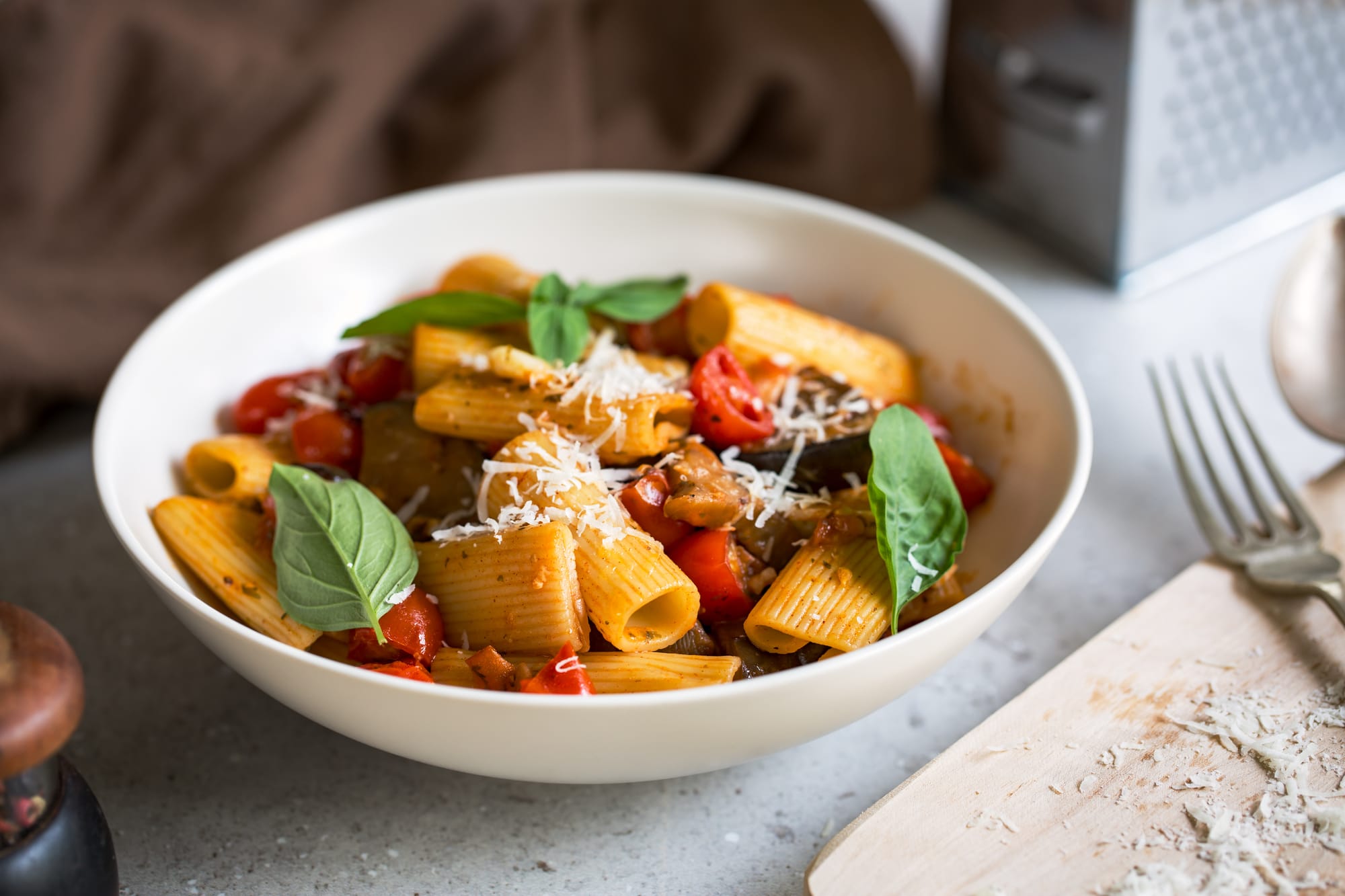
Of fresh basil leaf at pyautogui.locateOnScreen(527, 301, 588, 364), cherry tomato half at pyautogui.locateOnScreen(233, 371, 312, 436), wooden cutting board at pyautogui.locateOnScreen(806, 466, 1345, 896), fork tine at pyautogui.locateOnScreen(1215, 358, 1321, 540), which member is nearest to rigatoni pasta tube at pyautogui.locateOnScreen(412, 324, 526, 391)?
fresh basil leaf at pyautogui.locateOnScreen(527, 301, 588, 364)

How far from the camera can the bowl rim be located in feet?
4.32

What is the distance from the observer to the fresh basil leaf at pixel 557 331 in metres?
1.88

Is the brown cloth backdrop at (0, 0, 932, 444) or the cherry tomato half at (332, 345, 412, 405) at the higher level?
the brown cloth backdrop at (0, 0, 932, 444)

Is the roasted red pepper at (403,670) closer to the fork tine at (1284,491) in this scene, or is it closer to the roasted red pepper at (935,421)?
the roasted red pepper at (935,421)

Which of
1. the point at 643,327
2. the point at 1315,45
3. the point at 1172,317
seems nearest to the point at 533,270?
the point at 643,327

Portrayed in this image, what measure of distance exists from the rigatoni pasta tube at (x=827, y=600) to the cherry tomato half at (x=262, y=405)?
3.03ft

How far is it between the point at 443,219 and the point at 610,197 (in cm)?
33

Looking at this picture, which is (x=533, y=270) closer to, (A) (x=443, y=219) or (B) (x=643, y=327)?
(A) (x=443, y=219)

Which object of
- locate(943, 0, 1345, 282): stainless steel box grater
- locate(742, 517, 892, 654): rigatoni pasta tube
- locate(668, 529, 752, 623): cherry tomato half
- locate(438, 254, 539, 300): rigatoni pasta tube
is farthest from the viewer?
locate(943, 0, 1345, 282): stainless steel box grater

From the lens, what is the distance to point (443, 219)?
2.33 meters

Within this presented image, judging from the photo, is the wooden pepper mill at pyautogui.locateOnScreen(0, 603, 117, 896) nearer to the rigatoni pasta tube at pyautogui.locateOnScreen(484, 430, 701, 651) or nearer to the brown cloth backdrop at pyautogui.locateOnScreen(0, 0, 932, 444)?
the rigatoni pasta tube at pyautogui.locateOnScreen(484, 430, 701, 651)

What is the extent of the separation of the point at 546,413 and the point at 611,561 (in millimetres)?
294

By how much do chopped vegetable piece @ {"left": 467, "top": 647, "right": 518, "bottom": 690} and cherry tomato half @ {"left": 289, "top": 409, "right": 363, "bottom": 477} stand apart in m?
0.55

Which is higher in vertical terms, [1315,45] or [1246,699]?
[1315,45]
